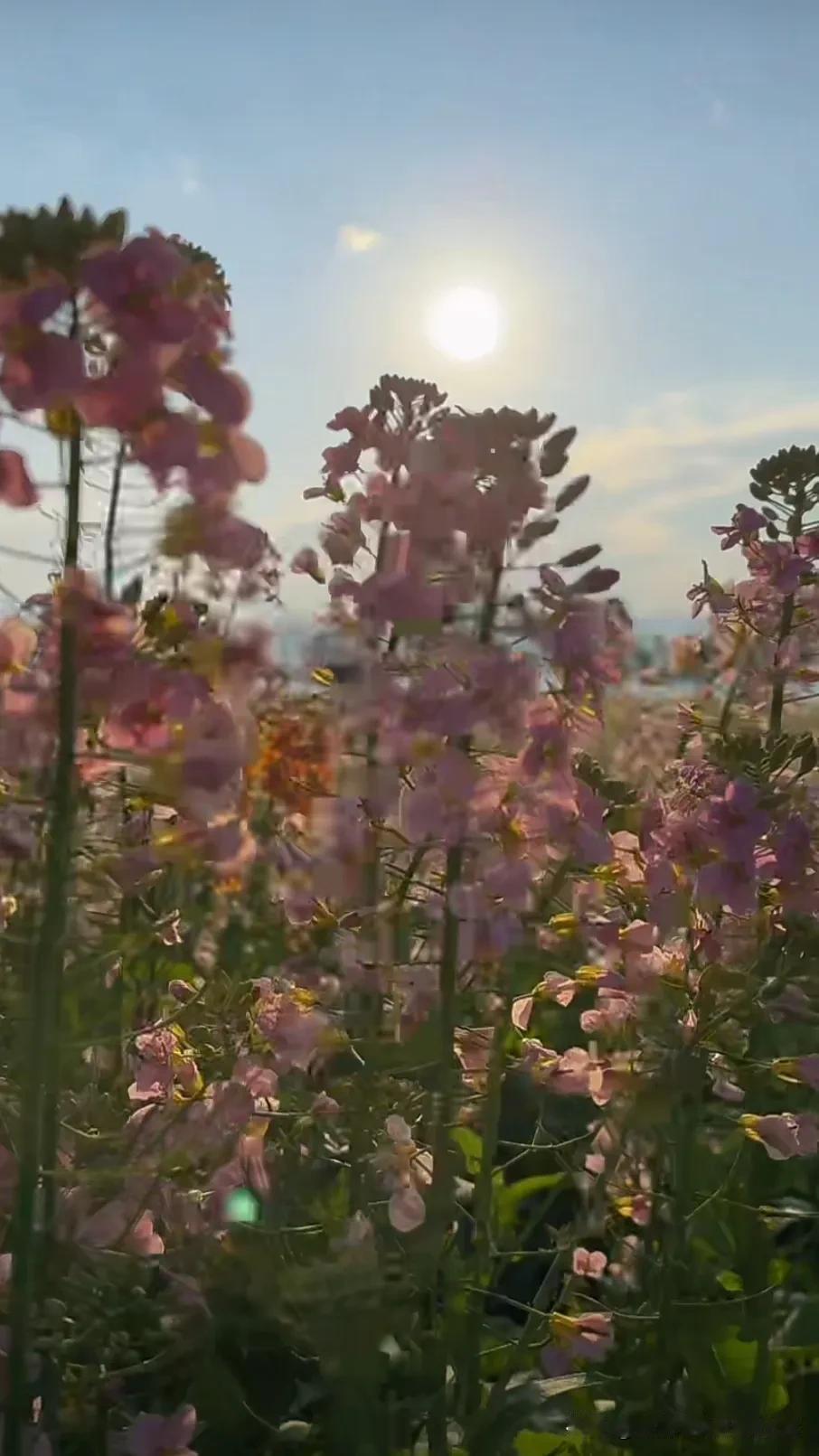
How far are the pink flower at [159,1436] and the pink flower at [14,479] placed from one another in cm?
105

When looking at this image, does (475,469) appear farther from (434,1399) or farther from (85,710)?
(434,1399)

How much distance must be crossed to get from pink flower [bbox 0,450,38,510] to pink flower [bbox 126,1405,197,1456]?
41.4 inches

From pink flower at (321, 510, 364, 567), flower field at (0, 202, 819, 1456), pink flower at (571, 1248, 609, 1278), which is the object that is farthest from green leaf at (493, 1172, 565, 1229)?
pink flower at (321, 510, 364, 567)

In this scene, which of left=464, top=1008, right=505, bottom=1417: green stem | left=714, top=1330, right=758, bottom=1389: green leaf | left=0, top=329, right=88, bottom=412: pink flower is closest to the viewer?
left=0, top=329, right=88, bottom=412: pink flower

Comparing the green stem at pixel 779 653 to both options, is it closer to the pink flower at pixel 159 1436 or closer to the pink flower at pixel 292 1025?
the pink flower at pixel 292 1025

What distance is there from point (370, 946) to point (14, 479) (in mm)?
770

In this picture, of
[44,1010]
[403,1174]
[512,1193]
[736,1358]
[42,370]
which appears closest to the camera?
[42,370]

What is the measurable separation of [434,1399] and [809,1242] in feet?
Result: 4.47

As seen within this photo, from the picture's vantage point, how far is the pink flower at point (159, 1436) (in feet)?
5.05

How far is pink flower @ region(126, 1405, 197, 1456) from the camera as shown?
154cm

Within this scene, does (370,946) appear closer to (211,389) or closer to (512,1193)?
(211,389)

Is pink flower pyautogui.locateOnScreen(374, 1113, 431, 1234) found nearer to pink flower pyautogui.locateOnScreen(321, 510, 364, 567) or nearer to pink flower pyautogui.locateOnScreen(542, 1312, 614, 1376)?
pink flower pyautogui.locateOnScreen(542, 1312, 614, 1376)

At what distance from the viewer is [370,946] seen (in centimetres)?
174

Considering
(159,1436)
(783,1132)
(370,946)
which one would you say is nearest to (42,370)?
(370,946)
